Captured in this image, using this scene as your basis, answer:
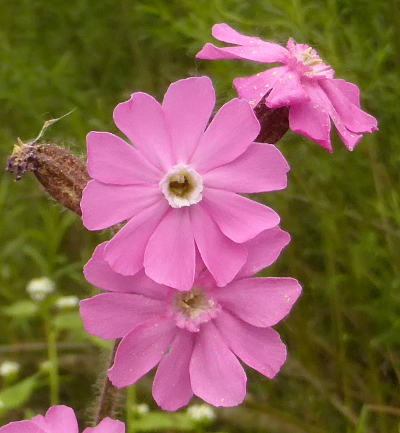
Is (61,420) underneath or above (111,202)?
underneath

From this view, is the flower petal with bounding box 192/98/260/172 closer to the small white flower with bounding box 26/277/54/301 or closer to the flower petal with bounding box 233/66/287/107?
the flower petal with bounding box 233/66/287/107

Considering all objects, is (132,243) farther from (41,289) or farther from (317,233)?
(317,233)

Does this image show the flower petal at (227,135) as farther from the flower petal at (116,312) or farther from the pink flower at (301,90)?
the flower petal at (116,312)

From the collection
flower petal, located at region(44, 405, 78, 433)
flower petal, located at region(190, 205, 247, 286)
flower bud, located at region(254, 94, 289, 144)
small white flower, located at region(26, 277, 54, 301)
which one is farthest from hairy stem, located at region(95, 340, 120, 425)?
small white flower, located at region(26, 277, 54, 301)

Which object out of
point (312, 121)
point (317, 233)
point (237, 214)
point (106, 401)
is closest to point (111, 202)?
point (237, 214)

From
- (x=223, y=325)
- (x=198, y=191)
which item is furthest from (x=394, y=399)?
(x=198, y=191)

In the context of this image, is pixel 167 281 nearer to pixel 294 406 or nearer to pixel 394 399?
pixel 394 399
